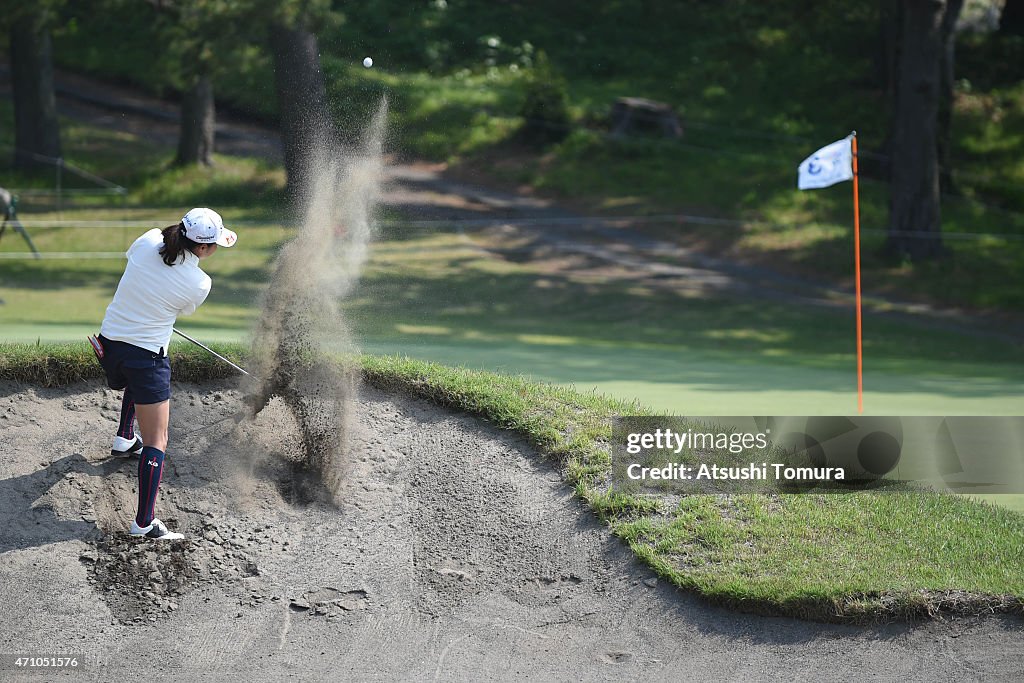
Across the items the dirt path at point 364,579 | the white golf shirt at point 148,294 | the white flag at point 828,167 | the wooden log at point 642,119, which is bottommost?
the dirt path at point 364,579

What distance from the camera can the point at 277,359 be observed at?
8.59 metres

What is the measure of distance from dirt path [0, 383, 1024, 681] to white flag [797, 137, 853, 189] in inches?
214

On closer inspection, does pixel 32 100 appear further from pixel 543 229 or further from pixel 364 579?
pixel 364 579

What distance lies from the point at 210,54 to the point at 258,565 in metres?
15.2

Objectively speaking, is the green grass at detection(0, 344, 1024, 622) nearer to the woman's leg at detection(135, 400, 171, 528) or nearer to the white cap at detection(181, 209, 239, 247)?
the woman's leg at detection(135, 400, 171, 528)

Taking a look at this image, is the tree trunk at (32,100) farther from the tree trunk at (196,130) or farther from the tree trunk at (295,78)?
the tree trunk at (295,78)

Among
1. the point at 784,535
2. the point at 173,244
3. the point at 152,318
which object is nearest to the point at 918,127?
the point at 784,535

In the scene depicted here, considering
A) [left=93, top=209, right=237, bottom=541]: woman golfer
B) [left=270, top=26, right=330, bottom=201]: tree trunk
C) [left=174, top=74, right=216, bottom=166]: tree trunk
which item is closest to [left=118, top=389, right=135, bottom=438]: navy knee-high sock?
[left=93, top=209, right=237, bottom=541]: woman golfer

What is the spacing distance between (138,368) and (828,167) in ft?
25.6

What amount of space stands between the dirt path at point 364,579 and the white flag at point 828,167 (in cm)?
544

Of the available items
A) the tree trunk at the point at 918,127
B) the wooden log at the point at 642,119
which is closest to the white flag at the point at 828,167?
the tree trunk at the point at 918,127

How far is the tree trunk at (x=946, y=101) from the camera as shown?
24.1m

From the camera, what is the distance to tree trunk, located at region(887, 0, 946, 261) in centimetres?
2012

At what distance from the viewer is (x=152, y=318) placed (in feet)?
22.3
